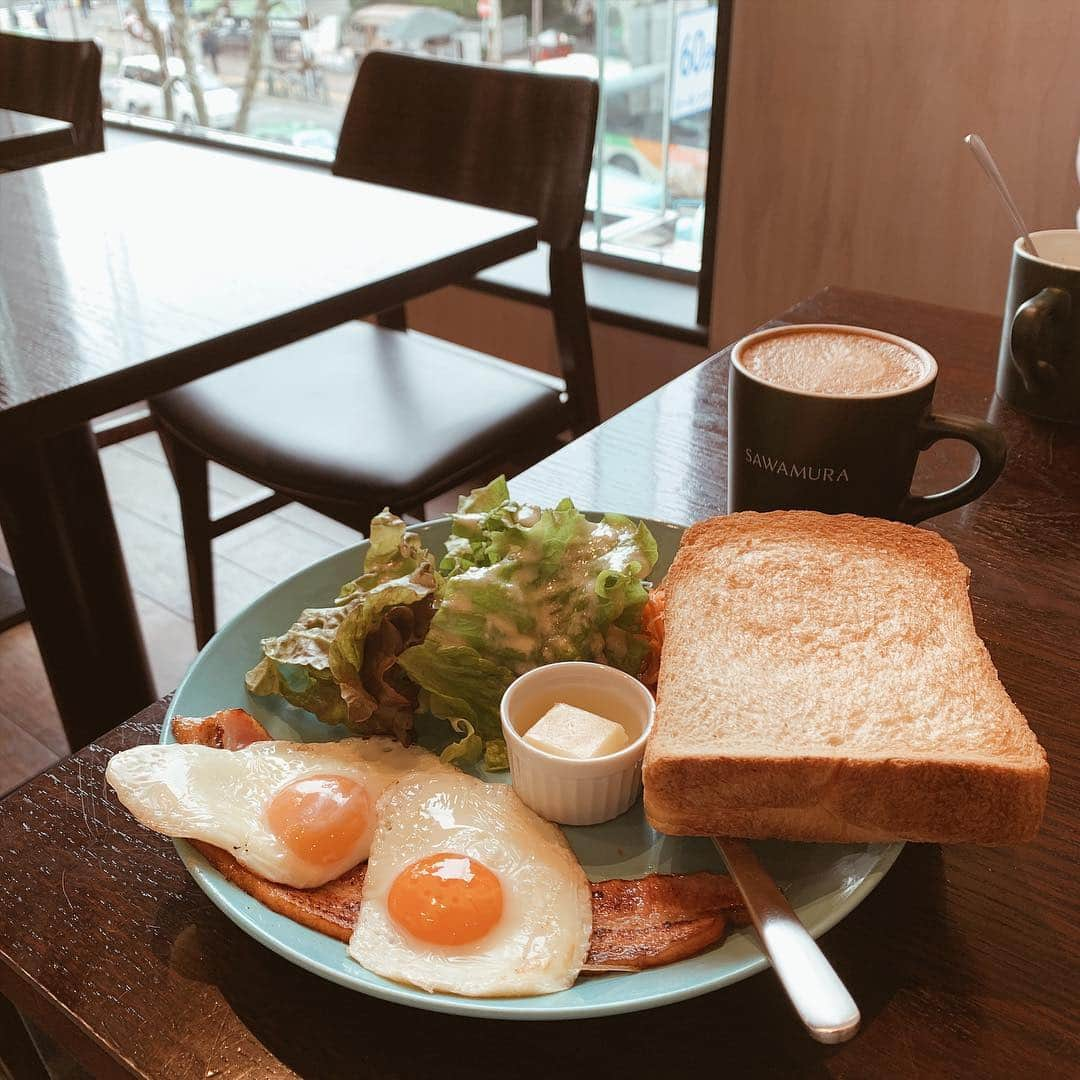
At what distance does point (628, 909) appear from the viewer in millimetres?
574

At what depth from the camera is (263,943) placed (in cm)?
53

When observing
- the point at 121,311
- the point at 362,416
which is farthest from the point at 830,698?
the point at 362,416

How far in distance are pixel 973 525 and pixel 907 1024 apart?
20.8 inches

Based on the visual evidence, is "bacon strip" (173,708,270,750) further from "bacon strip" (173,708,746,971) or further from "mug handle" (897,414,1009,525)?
"mug handle" (897,414,1009,525)

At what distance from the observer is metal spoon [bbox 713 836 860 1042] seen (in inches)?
17.8

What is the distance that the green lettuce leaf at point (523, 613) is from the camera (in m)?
0.72

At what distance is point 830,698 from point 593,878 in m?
0.18

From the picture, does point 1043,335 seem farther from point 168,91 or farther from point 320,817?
point 168,91

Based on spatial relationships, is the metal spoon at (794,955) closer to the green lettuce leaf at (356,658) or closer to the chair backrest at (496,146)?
the green lettuce leaf at (356,658)

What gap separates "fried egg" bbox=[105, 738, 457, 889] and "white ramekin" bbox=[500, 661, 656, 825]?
2.3 inches

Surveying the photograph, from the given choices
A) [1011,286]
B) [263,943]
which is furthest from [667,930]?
[1011,286]

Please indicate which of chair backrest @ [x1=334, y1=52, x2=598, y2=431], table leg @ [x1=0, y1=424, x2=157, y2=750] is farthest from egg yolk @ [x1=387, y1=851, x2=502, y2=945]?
chair backrest @ [x1=334, y1=52, x2=598, y2=431]

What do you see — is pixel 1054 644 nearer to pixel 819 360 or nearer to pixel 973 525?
pixel 973 525

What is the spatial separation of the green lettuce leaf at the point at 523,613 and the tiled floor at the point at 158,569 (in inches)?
53.4
